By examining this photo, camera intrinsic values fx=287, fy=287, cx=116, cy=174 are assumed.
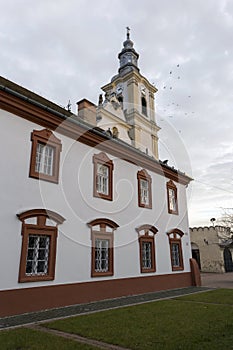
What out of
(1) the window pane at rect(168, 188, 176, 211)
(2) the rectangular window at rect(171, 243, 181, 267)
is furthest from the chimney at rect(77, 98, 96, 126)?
(2) the rectangular window at rect(171, 243, 181, 267)

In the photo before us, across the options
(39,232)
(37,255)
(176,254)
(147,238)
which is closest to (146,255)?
(147,238)

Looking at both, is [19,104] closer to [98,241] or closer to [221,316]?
[98,241]

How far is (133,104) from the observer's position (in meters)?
32.4

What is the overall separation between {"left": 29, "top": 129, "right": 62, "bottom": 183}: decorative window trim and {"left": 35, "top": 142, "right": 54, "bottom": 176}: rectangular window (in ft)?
0.32

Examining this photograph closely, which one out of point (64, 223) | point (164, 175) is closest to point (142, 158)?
point (164, 175)

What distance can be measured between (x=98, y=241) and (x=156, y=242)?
4.44 meters

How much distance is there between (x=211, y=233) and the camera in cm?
3200

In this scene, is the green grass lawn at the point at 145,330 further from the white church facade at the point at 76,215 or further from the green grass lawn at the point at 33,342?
the white church facade at the point at 76,215

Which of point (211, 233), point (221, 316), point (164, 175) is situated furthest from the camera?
point (211, 233)

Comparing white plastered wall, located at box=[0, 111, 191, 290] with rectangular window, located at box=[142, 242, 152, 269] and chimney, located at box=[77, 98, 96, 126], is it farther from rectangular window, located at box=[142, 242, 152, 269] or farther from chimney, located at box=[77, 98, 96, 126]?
chimney, located at box=[77, 98, 96, 126]

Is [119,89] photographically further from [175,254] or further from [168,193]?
[175,254]

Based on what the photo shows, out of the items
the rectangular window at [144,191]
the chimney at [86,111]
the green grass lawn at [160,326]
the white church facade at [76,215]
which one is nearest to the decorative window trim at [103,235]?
the white church facade at [76,215]

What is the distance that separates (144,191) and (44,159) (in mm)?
6725

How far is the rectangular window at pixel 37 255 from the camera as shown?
9421mm
